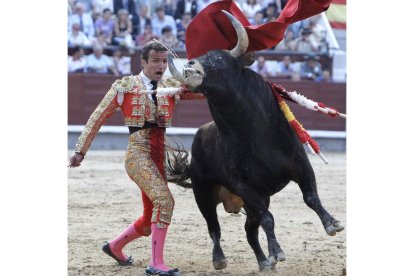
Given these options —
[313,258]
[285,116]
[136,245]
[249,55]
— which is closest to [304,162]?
[285,116]

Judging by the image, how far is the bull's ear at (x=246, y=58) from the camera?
451 cm

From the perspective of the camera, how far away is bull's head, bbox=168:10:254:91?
14.1 feet

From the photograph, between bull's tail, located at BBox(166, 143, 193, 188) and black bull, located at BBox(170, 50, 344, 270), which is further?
bull's tail, located at BBox(166, 143, 193, 188)

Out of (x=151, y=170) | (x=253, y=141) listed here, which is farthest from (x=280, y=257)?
(x=151, y=170)

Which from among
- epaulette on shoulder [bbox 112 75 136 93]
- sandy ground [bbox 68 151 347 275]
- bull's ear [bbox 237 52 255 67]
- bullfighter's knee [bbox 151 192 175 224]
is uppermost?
bull's ear [bbox 237 52 255 67]

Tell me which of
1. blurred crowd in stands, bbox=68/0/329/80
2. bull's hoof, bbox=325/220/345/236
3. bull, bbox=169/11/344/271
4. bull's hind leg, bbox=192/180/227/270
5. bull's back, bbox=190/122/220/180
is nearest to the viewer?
bull's hoof, bbox=325/220/345/236

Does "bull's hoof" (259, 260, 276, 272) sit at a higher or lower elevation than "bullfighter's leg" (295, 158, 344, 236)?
lower

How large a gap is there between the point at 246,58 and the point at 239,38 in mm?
144

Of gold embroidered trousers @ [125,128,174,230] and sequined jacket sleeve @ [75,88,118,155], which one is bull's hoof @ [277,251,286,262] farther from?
sequined jacket sleeve @ [75,88,118,155]

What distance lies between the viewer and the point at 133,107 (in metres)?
4.67

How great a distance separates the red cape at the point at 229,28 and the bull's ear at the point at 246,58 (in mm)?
47

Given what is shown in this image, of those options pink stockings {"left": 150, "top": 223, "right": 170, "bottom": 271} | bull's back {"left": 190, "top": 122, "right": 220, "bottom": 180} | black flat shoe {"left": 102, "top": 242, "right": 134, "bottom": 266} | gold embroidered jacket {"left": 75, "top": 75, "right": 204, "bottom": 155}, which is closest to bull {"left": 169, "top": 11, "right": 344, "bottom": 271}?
bull's back {"left": 190, "top": 122, "right": 220, "bottom": 180}

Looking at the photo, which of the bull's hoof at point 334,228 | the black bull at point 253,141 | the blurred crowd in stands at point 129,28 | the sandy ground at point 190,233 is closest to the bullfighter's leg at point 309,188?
the black bull at point 253,141
